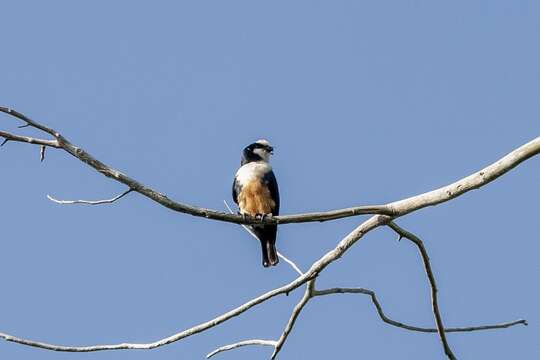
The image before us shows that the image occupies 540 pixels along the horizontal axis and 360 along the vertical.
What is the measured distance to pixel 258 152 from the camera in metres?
9.20

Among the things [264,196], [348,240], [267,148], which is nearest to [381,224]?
[348,240]

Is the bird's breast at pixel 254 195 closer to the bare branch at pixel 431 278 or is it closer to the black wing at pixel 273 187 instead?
the black wing at pixel 273 187

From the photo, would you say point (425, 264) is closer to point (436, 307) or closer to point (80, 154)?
point (436, 307)

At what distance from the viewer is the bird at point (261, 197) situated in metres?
8.27

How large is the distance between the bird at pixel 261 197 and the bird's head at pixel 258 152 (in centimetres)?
30

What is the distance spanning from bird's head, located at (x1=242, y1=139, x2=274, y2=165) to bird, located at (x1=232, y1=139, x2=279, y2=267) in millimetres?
304

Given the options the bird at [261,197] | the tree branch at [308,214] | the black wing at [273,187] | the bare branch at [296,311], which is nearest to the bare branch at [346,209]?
the tree branch at [308,214]

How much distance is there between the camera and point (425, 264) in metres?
4.21

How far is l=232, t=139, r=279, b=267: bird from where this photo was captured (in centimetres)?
827

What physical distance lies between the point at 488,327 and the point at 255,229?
169 inches

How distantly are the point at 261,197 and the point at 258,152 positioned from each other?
1048 mm

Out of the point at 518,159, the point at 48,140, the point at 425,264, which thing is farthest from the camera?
the point at 425,264

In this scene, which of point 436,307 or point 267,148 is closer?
point 436,307

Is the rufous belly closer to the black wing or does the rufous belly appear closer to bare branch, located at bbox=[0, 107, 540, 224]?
the black wing
